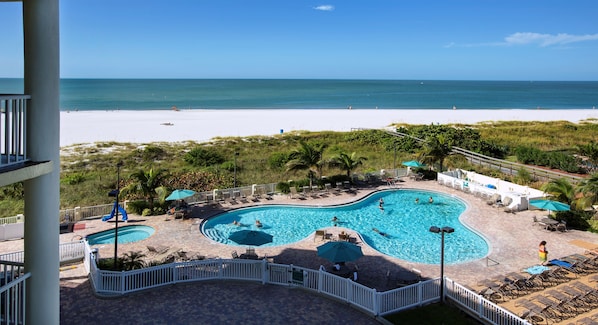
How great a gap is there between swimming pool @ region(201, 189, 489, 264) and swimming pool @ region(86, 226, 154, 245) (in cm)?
249

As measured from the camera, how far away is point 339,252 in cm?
1366

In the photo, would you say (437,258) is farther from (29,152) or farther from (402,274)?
(29,152)

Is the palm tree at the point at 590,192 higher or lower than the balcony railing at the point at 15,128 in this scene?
lower

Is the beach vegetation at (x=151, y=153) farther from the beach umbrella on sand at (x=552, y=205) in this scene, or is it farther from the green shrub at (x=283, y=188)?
the beach umbrella on sand at (x=552, y=205)

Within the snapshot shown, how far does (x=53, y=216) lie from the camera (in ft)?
17.7

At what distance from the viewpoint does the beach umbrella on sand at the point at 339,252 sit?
44.2 feet

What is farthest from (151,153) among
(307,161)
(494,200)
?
(494,200)

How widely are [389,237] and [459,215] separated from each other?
4910mm

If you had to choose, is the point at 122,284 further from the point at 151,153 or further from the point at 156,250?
the point at 151,153

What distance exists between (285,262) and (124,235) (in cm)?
765

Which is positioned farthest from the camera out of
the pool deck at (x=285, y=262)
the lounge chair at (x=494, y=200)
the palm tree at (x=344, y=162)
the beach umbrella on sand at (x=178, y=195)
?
the palm tree at (x=344, y=162)

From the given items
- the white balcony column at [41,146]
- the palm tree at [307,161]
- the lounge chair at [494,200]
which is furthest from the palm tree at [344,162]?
the white balcony column at [41,146]

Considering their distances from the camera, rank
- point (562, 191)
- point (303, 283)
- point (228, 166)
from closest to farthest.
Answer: point (303, 283)
point (562, 191)
point (228, 166)

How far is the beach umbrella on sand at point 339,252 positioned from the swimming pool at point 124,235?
8.42m
